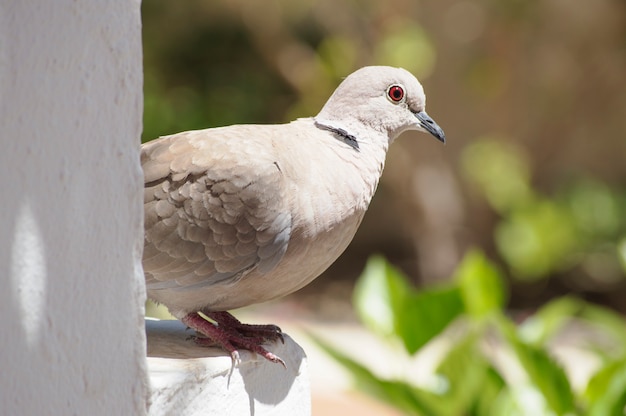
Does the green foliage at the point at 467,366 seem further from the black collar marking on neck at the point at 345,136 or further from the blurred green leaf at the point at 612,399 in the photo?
the black collar marking on neck at the point at 345,136

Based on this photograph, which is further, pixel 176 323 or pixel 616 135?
pixel 616 135

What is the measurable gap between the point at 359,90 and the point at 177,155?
55 cm

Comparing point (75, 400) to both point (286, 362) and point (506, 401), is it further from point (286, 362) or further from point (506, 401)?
point (506, 401)

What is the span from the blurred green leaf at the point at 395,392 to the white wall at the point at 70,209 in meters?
1.98

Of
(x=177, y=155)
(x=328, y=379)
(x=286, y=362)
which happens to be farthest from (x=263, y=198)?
(x=328, y=379)

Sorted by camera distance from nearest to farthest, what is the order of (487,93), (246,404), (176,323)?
(246,404), (176,323), (487,93)

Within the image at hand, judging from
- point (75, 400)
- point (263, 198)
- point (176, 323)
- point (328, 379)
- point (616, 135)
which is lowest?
point (328, 379)

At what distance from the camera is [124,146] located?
160 cm

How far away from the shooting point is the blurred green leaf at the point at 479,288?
3.94 m

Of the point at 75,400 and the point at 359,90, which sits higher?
the point at 359,90

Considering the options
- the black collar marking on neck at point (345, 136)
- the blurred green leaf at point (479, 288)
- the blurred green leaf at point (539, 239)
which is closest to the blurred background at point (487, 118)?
the blurred green leaf at point (539, 239)

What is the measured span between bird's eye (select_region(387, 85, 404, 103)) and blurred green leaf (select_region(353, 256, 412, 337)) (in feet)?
4.80

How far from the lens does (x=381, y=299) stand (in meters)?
3.94

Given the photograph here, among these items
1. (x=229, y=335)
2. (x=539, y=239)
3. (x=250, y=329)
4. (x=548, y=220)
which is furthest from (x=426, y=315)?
(x=548, y=220)
